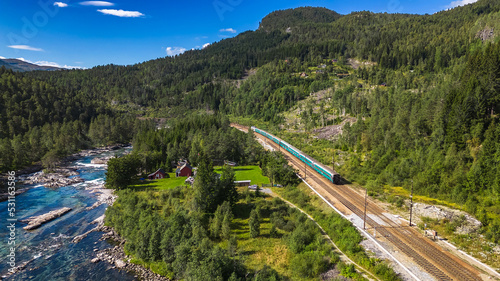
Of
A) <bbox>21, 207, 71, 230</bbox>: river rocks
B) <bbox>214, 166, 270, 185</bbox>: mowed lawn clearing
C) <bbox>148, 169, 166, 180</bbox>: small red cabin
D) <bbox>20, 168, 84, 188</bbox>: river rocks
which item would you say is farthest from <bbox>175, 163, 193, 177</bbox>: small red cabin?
<bbox>20, 168, 84, 188</bbox>: river rocks

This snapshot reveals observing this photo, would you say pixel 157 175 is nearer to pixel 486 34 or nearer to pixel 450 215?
pixel 450 215

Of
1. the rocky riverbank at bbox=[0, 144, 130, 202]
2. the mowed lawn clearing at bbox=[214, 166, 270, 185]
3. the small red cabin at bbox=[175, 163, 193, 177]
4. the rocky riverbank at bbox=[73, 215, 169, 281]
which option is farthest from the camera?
the small red cabin at bbox=[175, 163, 193, 177]

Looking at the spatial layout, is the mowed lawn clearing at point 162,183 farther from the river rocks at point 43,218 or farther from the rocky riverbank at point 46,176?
the rocky riverbank at point 46,176

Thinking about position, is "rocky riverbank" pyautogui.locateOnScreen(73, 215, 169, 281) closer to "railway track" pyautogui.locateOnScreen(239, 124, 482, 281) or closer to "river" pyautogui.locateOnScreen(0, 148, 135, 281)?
"river" pyautogui.locateOnScreen(0, 148, 135, 281)

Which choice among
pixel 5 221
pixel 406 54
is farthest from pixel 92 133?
pixel 406 54

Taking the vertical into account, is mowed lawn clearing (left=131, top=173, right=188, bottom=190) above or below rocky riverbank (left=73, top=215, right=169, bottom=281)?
above

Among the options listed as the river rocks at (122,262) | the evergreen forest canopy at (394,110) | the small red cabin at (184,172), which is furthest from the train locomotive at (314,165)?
the river rocks at (122,262)
